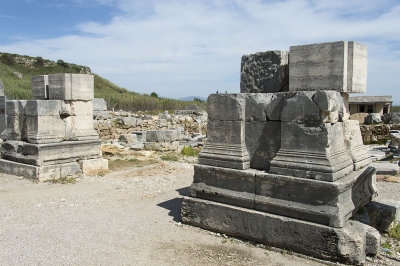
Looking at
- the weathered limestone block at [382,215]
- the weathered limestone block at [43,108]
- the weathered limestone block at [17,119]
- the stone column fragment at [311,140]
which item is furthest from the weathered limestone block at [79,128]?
the weathered limestone block at [382,215]

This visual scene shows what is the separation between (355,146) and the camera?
5082 millimetres

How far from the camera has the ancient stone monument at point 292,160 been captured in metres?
4.20

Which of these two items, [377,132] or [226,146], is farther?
[377,132]

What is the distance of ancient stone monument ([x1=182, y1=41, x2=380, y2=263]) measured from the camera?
4203 mm

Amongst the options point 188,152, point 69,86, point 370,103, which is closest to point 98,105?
point 188,152

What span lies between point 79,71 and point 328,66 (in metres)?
44.9

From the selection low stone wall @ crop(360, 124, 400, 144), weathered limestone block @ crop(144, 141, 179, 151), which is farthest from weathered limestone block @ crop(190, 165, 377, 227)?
low stone wall @ crop(360, 124, 400, 144)

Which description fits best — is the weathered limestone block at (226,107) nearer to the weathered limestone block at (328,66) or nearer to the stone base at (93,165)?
the weathered limestone block at (328,66)

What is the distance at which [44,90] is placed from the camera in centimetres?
871

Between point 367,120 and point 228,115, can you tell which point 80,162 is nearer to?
point 228,115

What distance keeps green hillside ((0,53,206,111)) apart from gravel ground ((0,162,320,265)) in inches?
752

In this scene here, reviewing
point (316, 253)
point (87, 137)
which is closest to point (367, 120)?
point (87, 137)

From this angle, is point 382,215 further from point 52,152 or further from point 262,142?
point 52,152

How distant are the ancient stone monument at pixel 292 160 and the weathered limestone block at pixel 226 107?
0.01m
